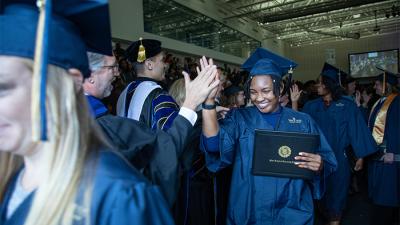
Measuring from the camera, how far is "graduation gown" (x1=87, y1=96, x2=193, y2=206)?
137 cm

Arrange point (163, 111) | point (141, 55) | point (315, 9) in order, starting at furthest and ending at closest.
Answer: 1. point (315, 9)
2. point (141, 55)
3. point (163, 111)

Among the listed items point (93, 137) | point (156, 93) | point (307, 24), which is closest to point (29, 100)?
point (93, 137)

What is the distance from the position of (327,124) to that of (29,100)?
3662 millimetres

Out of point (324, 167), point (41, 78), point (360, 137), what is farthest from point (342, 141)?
point (41, 78)

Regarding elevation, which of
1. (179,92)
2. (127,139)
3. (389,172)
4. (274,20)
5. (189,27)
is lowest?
(389,172)

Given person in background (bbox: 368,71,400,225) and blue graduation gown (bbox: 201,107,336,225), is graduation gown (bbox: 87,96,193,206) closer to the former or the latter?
blue graduation gown (bbox: 201,107,336,225)

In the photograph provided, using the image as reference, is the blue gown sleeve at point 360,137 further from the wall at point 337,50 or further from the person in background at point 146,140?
the wall at point 337,50

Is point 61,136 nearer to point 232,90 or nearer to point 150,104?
point 150,104

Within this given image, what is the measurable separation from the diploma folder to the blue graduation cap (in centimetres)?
45

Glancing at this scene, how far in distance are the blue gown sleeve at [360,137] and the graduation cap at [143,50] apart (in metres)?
2.37

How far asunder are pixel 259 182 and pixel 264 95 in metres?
0.55

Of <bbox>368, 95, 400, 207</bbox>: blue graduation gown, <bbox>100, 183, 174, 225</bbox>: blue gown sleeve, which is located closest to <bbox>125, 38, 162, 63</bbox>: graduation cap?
<bbox>100, 183, 174, 225</bbox>: blue gown sleeve

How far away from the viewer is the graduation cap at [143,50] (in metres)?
2.66

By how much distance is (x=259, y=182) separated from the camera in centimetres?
200
